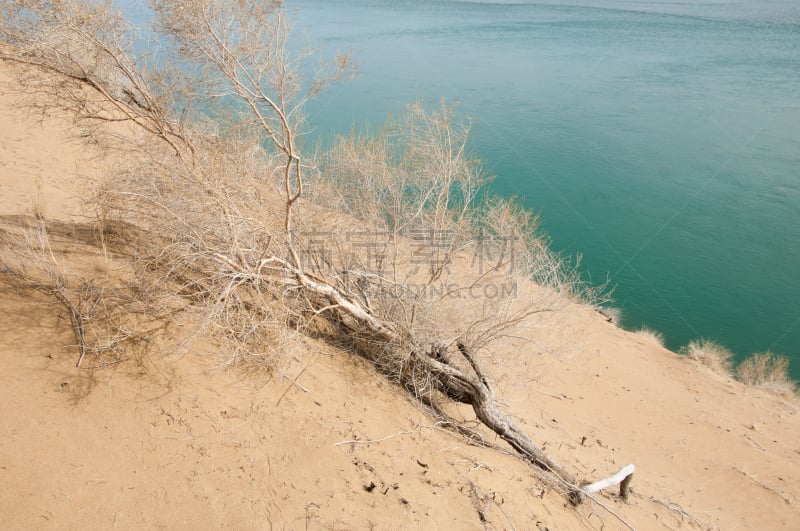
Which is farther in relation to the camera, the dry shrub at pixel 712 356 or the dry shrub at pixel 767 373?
the dry shrub at pixel 712 356

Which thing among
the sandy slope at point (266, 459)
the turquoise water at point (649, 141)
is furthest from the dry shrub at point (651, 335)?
the sandy slope at point (266, 459)

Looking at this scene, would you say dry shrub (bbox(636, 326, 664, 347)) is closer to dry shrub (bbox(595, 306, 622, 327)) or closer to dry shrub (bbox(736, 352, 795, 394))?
dry shrub (bbox(595, 306, 622, 327))

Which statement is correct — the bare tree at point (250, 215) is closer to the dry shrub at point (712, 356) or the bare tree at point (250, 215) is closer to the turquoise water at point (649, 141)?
the turquoise water at point (649, 141)

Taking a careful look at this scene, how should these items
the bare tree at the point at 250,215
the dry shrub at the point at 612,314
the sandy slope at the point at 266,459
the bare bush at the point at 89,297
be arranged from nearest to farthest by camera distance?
1. the sandy slope at the point at 266,459
2. the bare bush at the point at 89,297
3. the bare tree at the point at 250,215
4. the dry shrub at the point at 612,314

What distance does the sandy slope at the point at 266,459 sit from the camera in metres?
4.12

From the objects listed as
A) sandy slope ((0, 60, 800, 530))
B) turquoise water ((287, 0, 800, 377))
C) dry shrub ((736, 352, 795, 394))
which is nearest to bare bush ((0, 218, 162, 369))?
sandy slope ((0, 60, 800, 530))

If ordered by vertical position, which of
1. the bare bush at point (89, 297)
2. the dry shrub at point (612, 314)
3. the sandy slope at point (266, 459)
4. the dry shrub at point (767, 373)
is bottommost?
the dry shrub at point (767, 373)

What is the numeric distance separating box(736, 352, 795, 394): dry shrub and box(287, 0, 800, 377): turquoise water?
625 millimetres

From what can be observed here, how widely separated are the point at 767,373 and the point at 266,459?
42.6 ft

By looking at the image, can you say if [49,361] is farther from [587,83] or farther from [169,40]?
[587,83]

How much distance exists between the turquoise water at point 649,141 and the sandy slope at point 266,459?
7655mm

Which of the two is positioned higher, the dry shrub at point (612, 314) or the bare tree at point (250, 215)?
the bare tree at point (250, 215)

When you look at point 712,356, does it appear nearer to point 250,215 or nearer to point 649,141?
point 250,215

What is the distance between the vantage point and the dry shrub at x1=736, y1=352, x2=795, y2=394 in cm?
1188
